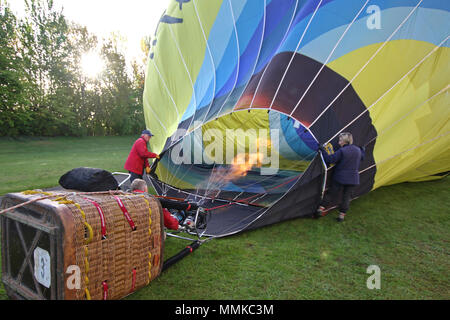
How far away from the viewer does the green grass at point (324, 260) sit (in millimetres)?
1931

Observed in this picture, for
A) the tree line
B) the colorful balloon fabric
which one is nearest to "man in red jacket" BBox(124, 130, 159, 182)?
the colorful balloon fabric

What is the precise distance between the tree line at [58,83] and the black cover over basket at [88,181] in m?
17.1

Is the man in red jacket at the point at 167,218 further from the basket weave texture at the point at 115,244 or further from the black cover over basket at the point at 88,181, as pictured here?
the basket weave texture at the point at 115,244

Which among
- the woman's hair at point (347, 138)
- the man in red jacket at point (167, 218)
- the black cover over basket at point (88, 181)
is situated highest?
the woman's hair at point (347, 138)

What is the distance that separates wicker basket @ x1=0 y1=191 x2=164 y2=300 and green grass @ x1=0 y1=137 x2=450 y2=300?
0.98ft

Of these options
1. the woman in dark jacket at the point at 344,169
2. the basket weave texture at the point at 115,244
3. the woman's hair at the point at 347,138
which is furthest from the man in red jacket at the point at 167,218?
the woman's hair at the point at 347,138

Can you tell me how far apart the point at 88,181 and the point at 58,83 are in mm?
21265

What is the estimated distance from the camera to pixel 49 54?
1911 cm

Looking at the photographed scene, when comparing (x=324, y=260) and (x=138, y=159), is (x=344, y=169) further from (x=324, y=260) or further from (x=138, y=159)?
(x=138, y=159)

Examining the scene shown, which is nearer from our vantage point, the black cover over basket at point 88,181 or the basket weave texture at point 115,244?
the basket weave texture at point 115,244

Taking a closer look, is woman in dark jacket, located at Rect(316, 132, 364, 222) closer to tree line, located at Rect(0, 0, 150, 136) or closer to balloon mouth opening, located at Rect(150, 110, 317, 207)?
balloon mouth opening, located at Rect(150, 110, 317, 207)

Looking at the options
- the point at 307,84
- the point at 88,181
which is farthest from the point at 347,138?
the point at 88,181

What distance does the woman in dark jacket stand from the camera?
2.96 m
